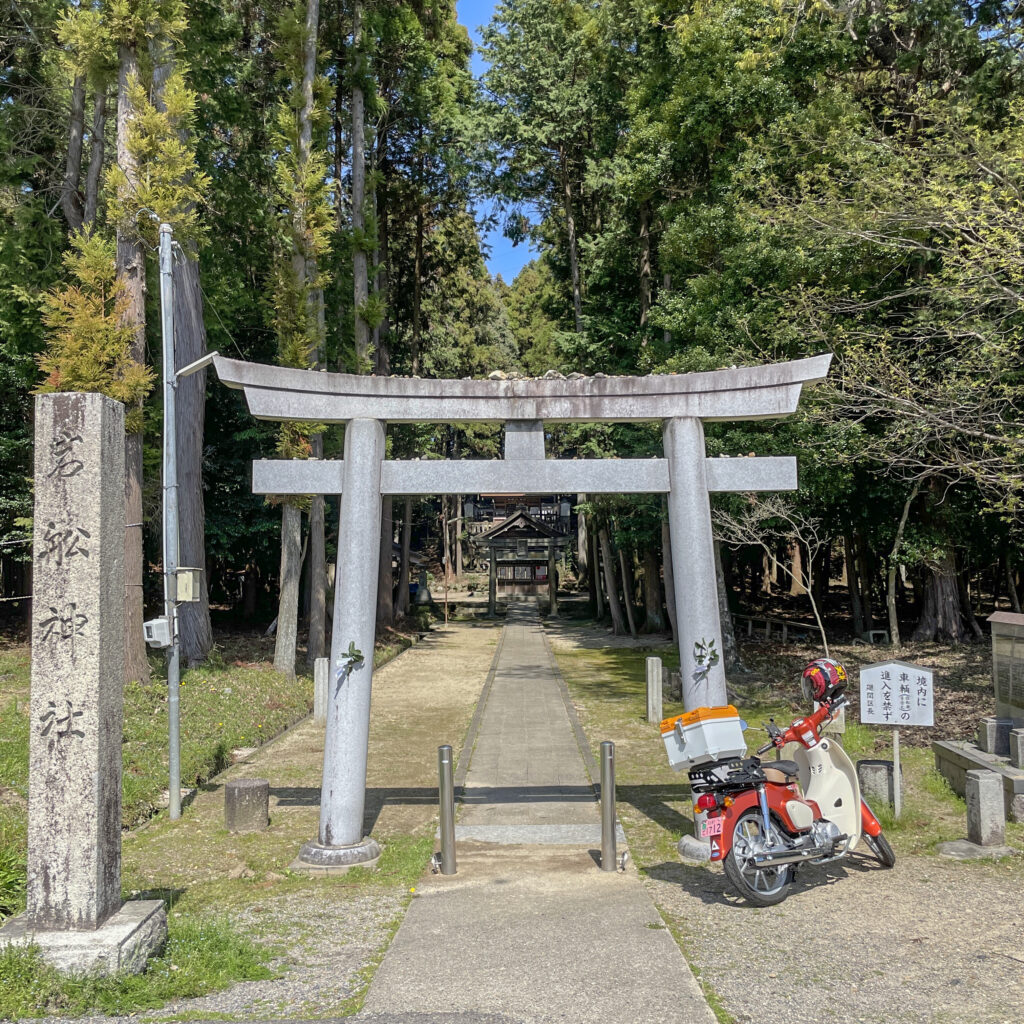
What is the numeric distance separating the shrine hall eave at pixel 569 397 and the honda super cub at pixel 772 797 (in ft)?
7.96

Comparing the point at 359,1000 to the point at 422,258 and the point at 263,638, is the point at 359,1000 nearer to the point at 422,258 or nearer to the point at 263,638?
the point at 263,638

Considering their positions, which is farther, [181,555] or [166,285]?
[181,555]

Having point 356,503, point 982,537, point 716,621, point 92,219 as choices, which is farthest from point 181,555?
point 982,537

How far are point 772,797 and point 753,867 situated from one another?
504 mm

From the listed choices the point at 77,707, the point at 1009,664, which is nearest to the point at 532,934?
the point at 77,707

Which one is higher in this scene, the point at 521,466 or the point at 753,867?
the point at 521,466

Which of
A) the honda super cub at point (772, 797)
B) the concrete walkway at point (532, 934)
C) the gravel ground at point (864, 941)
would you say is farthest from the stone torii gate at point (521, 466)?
the gravel ground at point (864, 941)

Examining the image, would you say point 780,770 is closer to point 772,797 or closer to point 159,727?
point 772,797

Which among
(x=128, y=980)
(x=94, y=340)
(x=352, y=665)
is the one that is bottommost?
(x=128, y=980)

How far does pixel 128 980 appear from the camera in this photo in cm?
479

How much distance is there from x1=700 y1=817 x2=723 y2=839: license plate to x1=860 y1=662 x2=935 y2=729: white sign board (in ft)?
8.33

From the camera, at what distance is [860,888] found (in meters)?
6.71

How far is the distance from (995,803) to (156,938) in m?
6.62

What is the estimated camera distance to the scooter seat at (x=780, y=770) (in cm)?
650
